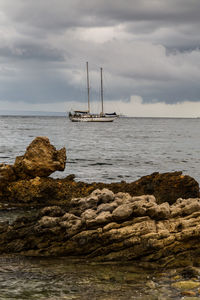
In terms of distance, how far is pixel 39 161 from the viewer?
2200 cm

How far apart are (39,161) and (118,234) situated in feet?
35.4

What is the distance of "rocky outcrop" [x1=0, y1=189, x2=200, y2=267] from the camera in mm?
11817

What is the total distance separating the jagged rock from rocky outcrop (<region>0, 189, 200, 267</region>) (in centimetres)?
809

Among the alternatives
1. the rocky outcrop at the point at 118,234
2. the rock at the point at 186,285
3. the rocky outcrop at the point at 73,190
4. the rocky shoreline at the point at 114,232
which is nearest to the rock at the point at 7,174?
the rocky outcrop at the point at 73,190

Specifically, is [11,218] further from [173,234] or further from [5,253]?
[173,234]

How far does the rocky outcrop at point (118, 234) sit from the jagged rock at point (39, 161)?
8.09m

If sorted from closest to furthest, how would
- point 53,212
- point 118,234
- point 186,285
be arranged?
point 186,285
point 118,234
point 53,212

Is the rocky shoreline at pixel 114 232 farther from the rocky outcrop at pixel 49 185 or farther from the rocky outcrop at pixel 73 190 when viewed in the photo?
the rocky outcrop at pixel 49 185

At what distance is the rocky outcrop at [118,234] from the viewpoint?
11.8 metres

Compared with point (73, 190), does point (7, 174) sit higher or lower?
higher

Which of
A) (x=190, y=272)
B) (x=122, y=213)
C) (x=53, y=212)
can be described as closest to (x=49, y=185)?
(x=53, y=212)

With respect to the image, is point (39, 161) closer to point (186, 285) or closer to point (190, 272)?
point (190, 272)

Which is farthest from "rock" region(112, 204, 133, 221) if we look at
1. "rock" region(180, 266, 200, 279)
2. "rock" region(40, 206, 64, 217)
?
"rock" region(180, 266, 200, 279)

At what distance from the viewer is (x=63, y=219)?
1308cm
